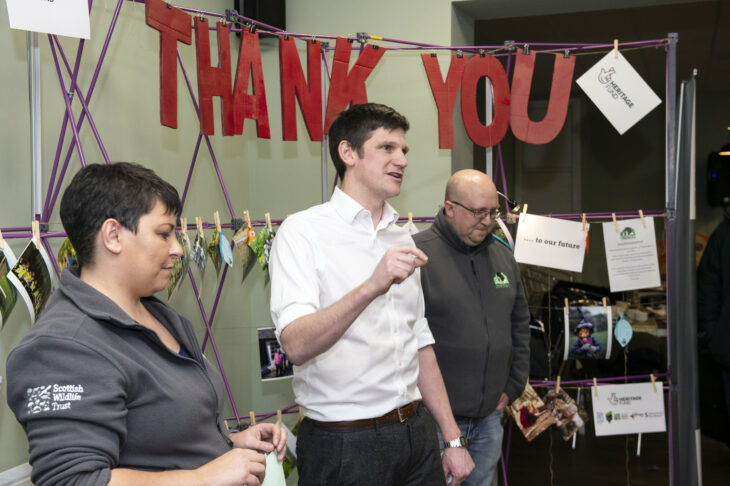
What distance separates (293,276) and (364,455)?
1.67 feet

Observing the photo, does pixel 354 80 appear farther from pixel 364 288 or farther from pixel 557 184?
pixel 557 184

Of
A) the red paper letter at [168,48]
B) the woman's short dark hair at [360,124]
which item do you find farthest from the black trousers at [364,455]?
the red paper letter at [168,48]

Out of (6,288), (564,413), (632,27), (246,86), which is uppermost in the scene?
(632,27)

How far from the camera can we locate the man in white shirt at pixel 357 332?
188 cm

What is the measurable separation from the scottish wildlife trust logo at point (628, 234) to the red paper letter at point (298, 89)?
1399mm

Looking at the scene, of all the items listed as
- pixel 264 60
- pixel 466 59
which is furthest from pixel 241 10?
pixel 466 59

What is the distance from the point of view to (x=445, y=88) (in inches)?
123

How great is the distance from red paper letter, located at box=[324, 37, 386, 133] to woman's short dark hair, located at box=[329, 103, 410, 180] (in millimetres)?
828

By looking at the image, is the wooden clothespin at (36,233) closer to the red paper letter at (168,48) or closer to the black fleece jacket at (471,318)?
the red paper letter at (168,48)

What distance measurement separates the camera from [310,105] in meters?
2.91

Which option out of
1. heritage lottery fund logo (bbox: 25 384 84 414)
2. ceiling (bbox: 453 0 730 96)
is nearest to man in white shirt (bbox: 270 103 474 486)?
heritage lottery fund logo (bbox: 25 384 84 414)

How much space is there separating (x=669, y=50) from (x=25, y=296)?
2728mm

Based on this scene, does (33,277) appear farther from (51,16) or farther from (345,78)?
(345,78)

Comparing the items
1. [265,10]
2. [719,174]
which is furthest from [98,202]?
[719,174]
